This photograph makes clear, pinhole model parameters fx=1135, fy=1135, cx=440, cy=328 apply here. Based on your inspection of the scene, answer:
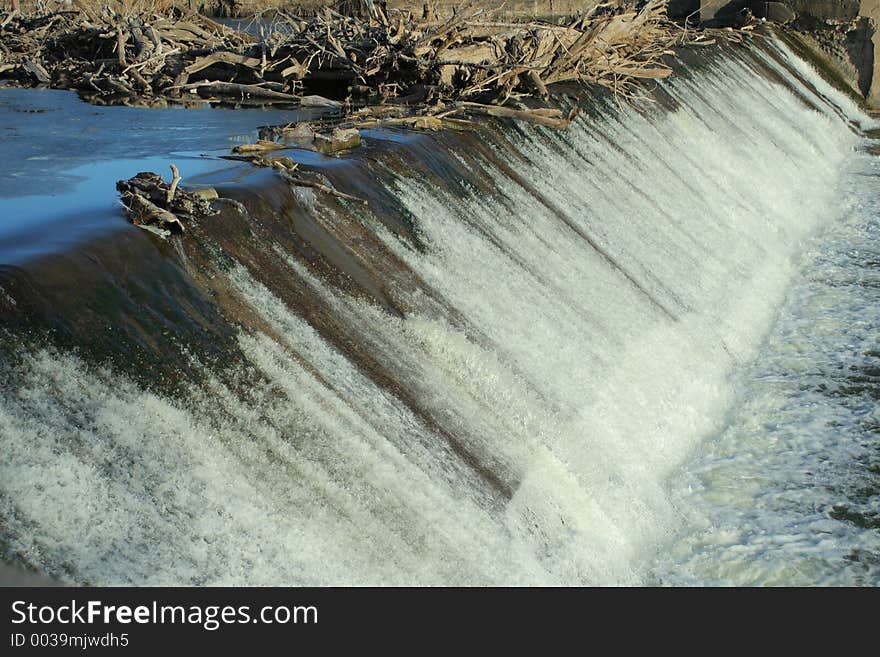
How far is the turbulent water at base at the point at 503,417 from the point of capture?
4168 mm

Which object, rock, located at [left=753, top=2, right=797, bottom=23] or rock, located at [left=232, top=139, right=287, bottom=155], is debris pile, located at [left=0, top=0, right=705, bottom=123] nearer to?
rock, located at [left=232, top=139, right=287, bottom=155]

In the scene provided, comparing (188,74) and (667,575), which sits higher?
(667,575)

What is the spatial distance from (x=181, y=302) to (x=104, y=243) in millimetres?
455

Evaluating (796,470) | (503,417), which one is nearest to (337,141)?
(503,417)

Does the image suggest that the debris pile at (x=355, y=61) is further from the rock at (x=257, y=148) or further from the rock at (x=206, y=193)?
the rock at (x=206, y=193)

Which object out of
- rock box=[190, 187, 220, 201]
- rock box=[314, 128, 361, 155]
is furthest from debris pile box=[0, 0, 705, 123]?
rock box=[190, 187, 220, 201]

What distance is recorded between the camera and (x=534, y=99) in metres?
10.4

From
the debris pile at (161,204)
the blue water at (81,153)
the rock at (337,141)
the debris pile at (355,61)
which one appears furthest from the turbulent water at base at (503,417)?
the debris pile at (355,61)

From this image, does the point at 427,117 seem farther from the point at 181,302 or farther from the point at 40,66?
the point at 40,66

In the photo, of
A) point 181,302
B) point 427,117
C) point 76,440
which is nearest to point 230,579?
point 76,440

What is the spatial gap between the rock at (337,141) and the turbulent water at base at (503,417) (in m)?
0.67

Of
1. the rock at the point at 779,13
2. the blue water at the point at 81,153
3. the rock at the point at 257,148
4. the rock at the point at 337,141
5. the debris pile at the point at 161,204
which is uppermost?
the rock at the point at 779,13

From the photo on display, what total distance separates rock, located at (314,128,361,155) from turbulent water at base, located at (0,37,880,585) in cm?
67

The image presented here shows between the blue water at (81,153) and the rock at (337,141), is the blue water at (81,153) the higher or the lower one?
the lower one
